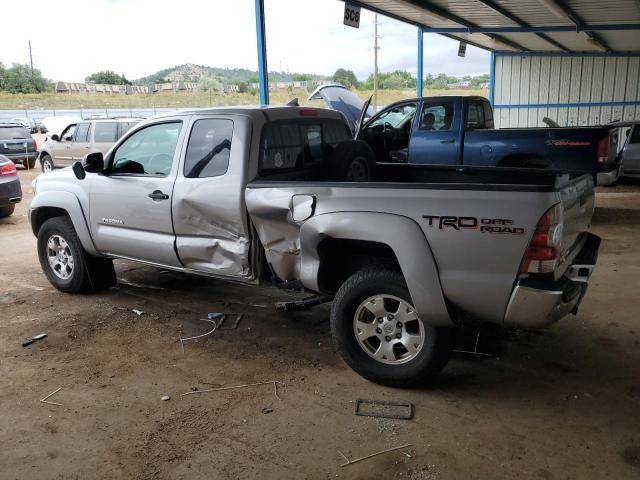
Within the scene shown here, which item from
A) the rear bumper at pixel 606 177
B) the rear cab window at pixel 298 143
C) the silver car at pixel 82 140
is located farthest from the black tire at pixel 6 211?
the rear bumper at pixel 606 177

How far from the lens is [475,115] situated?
31.7 feet

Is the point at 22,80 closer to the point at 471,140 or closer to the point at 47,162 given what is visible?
the point at 47,162

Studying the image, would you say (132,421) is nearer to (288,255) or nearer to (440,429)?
(288,255)

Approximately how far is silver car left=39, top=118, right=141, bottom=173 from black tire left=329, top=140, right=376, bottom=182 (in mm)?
11489

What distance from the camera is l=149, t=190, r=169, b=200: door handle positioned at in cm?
468

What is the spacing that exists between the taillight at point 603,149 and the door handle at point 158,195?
263 inches

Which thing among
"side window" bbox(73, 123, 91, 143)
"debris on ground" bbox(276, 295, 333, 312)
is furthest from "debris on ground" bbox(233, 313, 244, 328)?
"side window" bbox(73, 123, 91, 143)

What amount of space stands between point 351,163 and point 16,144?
55.7 feet

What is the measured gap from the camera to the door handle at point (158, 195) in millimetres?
4680

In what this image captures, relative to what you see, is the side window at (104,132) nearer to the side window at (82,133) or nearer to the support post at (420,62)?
the side window at (82,133)

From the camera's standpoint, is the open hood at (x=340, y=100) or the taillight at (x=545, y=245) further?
the open hood at (x=340, y=100)

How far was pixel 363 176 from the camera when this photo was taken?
16.5 feet

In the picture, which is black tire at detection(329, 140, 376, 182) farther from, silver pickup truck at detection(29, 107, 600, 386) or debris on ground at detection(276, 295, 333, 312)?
debris on ground at detection(276, 295, 333, 312)

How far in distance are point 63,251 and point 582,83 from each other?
65.7 feet
